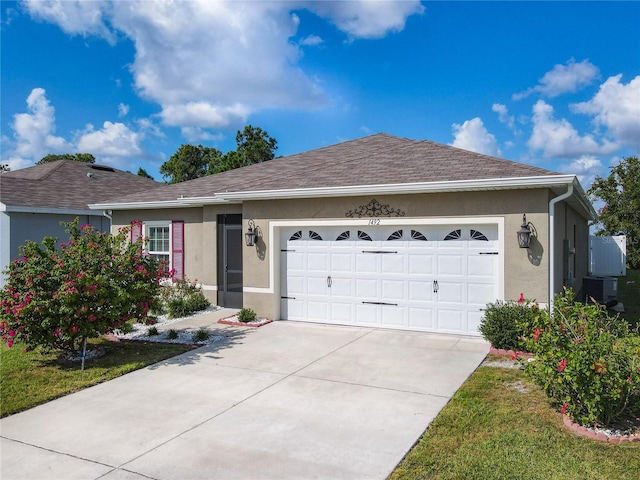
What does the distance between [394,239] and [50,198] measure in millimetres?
12931

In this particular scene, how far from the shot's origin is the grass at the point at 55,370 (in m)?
5.93

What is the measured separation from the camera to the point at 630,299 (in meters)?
14.8

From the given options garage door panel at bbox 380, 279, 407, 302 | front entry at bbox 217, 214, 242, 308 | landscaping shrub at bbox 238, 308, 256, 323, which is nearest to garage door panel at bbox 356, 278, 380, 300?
garage door panel at bbox 380, 279, 407, 302

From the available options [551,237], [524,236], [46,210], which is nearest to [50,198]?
[46,210]

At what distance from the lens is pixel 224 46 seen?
11758 millimetres

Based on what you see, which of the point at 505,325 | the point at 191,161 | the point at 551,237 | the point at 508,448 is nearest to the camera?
the point at 508,448

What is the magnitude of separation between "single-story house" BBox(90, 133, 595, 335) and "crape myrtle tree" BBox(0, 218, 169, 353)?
3.42 meters

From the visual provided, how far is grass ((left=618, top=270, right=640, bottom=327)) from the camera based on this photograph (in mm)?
11211

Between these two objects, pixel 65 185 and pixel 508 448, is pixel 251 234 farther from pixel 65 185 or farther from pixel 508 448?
pixel 65 185

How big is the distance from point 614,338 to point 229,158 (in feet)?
100

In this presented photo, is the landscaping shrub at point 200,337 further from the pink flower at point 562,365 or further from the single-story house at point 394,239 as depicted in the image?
the pink flower at point 562,365

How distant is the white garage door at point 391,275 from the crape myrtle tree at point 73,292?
363cm

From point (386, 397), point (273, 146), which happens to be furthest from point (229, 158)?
point (386, 397)

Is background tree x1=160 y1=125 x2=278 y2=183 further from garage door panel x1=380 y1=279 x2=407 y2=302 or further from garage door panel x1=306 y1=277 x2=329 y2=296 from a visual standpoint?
garage door panel x1=380 y1=279 x2=407 y2=302
